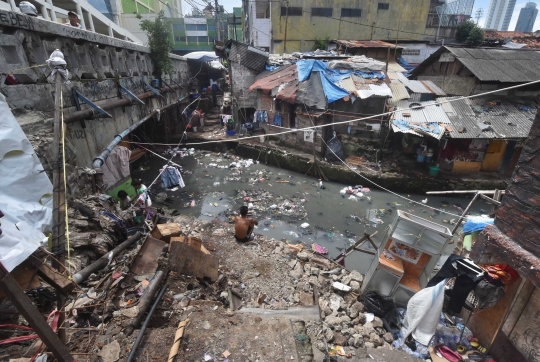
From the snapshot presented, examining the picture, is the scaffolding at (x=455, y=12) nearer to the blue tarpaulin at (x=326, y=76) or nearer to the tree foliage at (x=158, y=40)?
the blue tarpaulin at (x=326, y=76)

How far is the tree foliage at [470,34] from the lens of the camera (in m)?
23.7

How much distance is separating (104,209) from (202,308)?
4.09 meters

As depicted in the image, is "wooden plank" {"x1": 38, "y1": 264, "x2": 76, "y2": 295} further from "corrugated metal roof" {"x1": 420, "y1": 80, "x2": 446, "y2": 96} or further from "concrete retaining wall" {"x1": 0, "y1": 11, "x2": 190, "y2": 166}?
"corrugated metal roof" {"x1": 420, "y1": 80, "x2": 446, "y2": 96}

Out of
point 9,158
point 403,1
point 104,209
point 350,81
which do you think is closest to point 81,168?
point 104,209

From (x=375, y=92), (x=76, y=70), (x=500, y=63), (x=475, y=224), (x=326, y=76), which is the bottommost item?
(x=475, y=224)

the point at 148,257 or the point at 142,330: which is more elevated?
the point at 142,330

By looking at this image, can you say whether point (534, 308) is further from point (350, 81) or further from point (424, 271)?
point (350, 81)

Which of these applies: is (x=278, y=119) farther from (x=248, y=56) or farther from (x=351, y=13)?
(x=351, y=13)

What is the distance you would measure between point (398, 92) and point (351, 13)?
57.4ft

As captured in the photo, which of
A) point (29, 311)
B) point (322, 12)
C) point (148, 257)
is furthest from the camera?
point (322, 12)

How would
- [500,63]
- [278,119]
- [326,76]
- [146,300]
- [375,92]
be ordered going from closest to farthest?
[146,300]
[375,92]
[500,63]
[326,76]
[278,119]

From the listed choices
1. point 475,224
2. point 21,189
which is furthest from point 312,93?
point 21,189

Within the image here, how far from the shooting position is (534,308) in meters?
3.53

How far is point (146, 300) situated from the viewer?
401 cm
